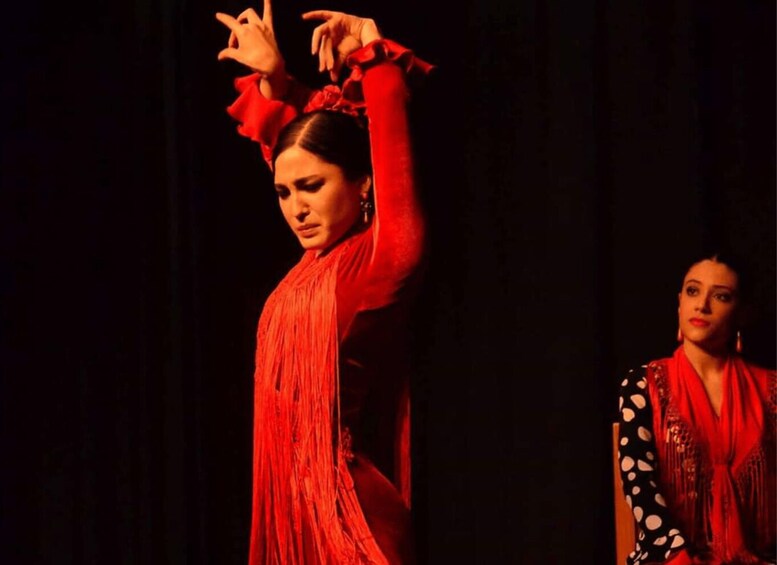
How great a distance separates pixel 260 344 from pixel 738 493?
1057mm

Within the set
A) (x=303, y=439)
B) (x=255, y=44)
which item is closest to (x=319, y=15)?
(x=255, y=44)

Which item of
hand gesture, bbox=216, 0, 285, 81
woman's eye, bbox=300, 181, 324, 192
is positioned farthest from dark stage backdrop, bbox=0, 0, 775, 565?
woman's eye, bbox=300, 181, 324, 192

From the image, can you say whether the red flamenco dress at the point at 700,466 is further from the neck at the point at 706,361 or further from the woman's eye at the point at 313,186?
the woman's eye at the point at 313,186

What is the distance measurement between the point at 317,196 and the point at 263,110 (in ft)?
0.84

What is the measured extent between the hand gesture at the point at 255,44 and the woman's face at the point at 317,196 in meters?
0.20

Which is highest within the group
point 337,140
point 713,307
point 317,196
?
point 337,140

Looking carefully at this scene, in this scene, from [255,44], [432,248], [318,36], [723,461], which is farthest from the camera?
[255,44]

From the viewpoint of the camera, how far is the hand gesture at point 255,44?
2812 mm

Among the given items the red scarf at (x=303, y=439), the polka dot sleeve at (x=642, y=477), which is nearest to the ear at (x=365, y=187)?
the red scarf at (x=303, y=439)

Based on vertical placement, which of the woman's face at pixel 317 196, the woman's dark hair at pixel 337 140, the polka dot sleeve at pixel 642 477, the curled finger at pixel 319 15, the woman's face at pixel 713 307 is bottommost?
the polka dot sleeve at pixel 642 477

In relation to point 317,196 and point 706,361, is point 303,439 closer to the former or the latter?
point 317,196

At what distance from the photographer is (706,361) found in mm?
2303

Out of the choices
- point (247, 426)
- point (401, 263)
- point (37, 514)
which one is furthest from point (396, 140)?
point (37, 514)

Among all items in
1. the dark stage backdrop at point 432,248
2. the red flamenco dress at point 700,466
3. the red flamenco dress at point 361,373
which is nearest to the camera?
the red flamenco dress at point 700,466
